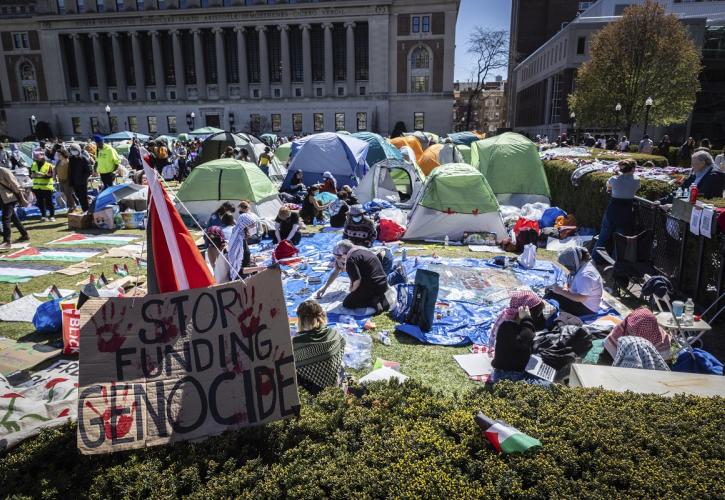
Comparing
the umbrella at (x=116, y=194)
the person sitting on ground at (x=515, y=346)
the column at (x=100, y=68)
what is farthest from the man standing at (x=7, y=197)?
the column at (x=100, y=68)

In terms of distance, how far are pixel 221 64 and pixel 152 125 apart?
40.0 feet

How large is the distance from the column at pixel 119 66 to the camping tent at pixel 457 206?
62.4 metres

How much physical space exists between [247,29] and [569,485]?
64.4 metres

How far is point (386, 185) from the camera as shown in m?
15.9

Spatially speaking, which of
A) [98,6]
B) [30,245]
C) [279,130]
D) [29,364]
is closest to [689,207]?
[29,364]

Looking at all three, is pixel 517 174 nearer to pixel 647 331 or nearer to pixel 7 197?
pixel 647 331

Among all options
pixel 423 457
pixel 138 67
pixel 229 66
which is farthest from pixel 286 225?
pixel 138 67

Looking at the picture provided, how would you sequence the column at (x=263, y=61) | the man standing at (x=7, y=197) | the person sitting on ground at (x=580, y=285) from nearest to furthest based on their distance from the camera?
the person sitting on ground at (x=580, y=285)
the man standing at (x=7, y=197)
the column at (x=263, y=61)

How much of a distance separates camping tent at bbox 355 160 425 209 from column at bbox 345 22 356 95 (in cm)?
4482

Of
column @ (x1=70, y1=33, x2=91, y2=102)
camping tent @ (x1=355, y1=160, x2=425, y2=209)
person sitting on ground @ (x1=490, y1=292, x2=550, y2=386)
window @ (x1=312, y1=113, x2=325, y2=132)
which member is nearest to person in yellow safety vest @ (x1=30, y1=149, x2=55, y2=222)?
camping tent @ (x1=355, y1=160, x2=425, y2=209)

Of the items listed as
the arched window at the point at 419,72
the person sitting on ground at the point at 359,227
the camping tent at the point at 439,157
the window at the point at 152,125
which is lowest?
the person sitting on ground at the point at 359,227

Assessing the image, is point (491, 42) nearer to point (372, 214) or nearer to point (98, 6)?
point (98, 6)

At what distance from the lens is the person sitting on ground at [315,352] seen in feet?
13.6

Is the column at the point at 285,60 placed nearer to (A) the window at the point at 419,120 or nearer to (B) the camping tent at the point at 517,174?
(A) the window at the point at 419,120
